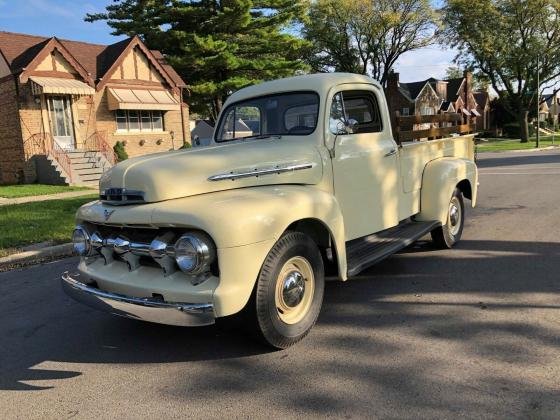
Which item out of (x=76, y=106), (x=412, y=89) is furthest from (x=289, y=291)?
(x=412, y=89)

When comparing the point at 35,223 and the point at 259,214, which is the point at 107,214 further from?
the point at 35,223

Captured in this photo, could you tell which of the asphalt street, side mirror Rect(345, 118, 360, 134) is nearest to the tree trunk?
the asphalt street

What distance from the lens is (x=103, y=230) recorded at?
4.06 meters

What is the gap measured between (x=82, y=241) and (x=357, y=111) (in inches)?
110

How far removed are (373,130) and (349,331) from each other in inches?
83.2

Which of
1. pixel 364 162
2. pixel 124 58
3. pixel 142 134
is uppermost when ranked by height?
pixel 124 58

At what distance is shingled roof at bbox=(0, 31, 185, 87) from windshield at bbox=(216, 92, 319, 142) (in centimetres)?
1758

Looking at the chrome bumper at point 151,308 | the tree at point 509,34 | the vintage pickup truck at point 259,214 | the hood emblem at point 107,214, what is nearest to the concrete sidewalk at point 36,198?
the vintage pickup truck at point 259,214

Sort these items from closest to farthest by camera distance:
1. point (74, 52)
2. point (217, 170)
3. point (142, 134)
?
point (217, 170) < point (74, 52) < point (142, 134)

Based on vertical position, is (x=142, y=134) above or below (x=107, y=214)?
above

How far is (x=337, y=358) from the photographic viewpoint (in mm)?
3578

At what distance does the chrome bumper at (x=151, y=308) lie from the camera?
3.21 m

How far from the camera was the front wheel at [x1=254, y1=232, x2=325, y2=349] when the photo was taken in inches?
138

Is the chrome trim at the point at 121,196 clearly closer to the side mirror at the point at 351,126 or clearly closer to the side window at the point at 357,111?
the side window at the point at 357,111
